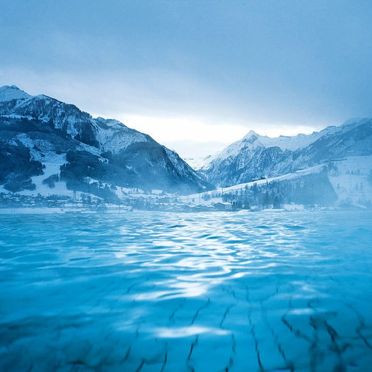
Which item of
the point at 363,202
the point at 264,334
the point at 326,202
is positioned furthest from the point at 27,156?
the point at 264,334

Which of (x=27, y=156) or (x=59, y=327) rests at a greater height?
(x=27, y=156)

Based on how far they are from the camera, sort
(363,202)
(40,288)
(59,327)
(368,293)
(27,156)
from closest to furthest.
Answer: (59,327) < (368,293) < (40,288) < (363,202) < (27,156)

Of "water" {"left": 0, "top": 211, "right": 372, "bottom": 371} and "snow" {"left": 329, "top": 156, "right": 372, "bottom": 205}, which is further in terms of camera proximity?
"snow" {"left": 329, "top": 156, "right": 372, "bottom": 205}

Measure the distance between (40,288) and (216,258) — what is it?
23.1ft

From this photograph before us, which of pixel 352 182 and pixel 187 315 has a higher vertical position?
pixel 352 182

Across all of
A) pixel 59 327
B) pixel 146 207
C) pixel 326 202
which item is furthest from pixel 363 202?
pixel 59 327

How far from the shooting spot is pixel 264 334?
18.4 feet

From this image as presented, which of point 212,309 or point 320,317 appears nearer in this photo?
point 320,317

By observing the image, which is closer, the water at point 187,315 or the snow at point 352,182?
the water at point 187,315

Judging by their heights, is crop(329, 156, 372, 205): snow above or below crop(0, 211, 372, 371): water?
above

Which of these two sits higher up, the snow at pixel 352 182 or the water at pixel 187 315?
the snow at pixel 352 182

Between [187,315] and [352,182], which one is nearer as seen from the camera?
[187,315]

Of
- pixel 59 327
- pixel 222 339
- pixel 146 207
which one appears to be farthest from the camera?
pixel 146 207

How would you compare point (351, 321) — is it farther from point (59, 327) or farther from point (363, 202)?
point (363, 202)
